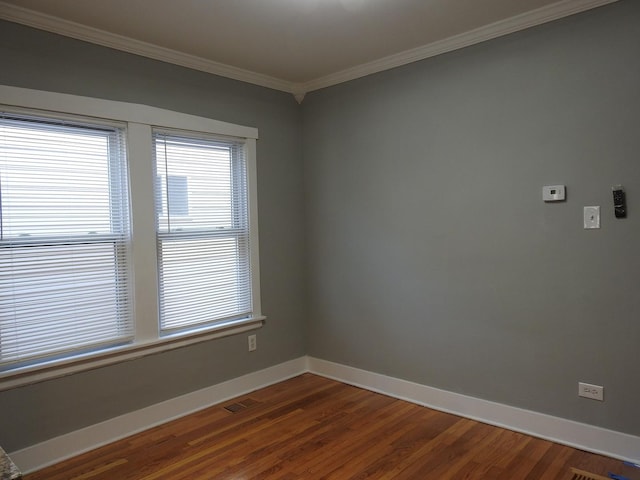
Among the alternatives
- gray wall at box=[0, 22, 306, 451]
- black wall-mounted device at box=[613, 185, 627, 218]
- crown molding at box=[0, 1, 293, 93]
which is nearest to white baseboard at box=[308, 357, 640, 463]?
gray wall at box=[0, 22, 306, 451]

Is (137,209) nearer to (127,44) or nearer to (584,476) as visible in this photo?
(127,44)

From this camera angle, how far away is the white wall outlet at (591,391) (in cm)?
256

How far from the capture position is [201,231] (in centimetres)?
337

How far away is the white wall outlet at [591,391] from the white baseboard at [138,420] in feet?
7.31

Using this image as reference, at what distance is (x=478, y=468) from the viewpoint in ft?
8.05

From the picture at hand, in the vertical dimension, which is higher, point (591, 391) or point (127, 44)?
point (127, 44)

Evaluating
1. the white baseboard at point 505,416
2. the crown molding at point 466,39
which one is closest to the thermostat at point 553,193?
the crown molding at point 466,39

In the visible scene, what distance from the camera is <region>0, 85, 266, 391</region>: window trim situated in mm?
2539

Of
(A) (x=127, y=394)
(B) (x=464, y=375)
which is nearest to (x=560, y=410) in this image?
(B) (x=464, y=375)

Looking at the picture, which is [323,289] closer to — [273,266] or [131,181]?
[273,266]

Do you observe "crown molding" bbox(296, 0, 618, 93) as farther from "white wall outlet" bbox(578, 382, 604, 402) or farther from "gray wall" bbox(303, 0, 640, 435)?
"white wall outlet" bbox(578, 382, 604, 402)

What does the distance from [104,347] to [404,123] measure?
2.55 m

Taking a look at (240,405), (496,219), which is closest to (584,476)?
(496,219)

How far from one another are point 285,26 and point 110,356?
2.30m
